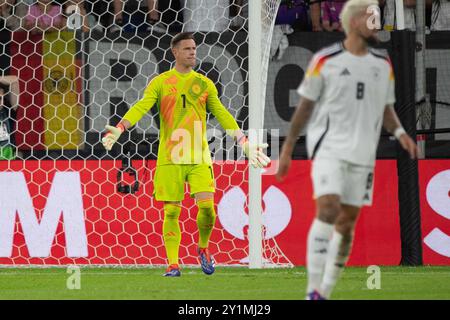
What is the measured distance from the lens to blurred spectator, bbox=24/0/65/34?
11.5 m

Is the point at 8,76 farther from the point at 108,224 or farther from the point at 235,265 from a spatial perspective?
the point at 235,265

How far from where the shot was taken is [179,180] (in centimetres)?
984

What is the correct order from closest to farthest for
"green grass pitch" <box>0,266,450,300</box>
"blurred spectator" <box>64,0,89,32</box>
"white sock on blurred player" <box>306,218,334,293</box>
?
"white sock on blurred player" <box>306,218,334,293</box> → "green grass pitch" <box>0,266,450,300</box> → "blurred spectator" <box>64,0,89,32</box>

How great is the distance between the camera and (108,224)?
11273 millimetres

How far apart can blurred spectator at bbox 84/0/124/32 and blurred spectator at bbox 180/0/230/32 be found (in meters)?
0.67

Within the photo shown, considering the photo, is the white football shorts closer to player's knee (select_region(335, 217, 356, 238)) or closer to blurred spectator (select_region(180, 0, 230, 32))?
player's knee (select_region(335, 217, 356, 238))

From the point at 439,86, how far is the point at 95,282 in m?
4.16

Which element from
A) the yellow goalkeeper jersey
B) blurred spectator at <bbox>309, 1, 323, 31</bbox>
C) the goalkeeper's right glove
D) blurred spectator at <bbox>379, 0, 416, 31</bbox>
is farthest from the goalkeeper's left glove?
blurred spectator at <bbox>379, 0, 416, 31</bbox>

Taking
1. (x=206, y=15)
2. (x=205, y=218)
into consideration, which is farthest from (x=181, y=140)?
(x=206, y=15)

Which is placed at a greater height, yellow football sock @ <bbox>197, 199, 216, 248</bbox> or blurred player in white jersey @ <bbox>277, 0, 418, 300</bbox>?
blurred player in white jersey @ <bbox>277, 0, 418, 300</bbox>

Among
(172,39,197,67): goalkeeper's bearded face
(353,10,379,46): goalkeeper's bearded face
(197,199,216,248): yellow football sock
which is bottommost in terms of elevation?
(197,199,216,248): yellow football sock

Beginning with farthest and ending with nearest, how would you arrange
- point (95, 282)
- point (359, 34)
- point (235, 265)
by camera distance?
1. point (235, 265)
2. point (95, 282)
3. point (359, 34)

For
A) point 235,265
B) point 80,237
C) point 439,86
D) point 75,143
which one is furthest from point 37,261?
point 439,86

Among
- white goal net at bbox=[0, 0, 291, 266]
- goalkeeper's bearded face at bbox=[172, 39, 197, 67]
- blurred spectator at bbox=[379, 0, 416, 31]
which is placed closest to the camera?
goalkeeper's bearded face at bbox=[172, 39, 197, 67]
